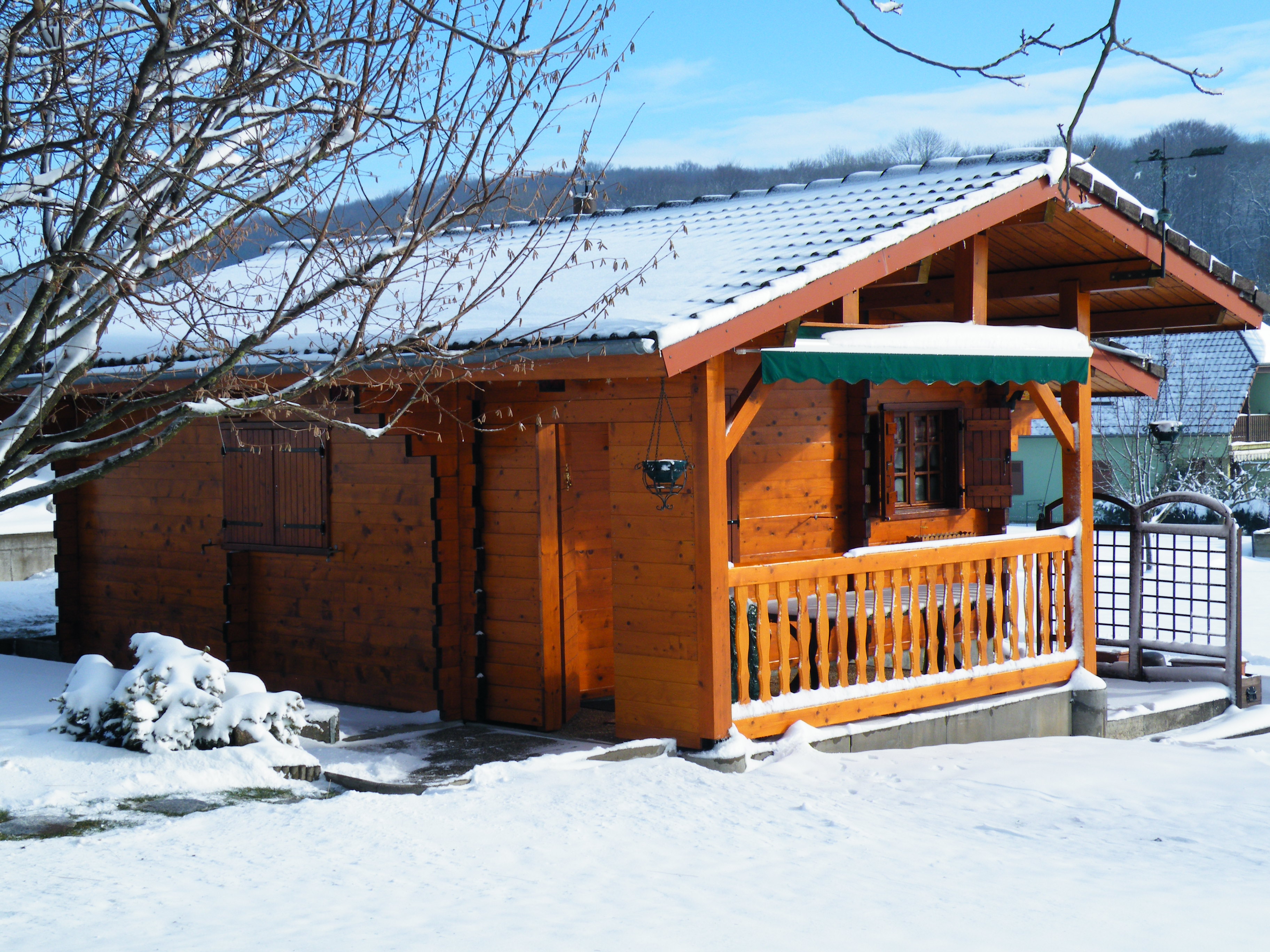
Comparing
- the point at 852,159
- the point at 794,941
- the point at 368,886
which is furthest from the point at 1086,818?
the point at 852,159

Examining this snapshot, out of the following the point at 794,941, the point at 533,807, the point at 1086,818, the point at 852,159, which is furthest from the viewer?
the point at 852,159

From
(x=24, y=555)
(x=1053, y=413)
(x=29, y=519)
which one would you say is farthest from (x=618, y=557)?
(x=29, y=519)

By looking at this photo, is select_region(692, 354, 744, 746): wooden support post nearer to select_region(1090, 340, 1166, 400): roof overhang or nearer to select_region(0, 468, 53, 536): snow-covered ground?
select_region(1090, 340, 1166, 400): roof overhang

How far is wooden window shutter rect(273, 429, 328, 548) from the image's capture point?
936cm

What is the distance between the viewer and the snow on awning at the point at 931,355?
301 inches

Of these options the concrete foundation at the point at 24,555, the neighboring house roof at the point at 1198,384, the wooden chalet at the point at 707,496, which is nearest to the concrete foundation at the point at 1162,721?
the wooden chalet at the point at 707,496

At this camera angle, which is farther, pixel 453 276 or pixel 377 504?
pixel 453 276

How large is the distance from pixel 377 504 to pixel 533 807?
3288mm

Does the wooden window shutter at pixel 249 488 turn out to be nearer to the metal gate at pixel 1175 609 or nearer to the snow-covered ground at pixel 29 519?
the metal gate at pixel 1175 609

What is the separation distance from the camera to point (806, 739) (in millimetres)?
7828

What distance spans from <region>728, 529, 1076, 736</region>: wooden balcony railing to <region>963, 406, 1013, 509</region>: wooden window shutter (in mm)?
1439

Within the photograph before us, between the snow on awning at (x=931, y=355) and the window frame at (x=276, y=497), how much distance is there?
337cm

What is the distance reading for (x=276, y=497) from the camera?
9.67 m

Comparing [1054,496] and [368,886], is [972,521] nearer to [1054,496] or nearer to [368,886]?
[368,886]
